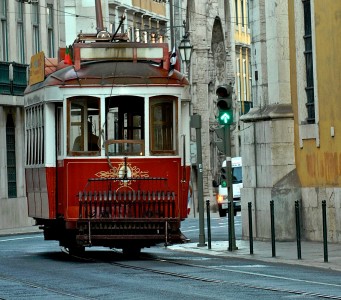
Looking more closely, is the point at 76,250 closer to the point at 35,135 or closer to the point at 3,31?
the point at 35,135

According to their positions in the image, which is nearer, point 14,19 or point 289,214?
point 289,214

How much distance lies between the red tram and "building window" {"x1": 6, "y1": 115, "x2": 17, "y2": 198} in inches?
1176

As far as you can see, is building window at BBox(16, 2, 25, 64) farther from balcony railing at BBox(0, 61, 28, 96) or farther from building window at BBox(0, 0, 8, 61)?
building window at BBox(0, 0, 8, 61)

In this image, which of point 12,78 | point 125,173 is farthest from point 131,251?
point 12,78

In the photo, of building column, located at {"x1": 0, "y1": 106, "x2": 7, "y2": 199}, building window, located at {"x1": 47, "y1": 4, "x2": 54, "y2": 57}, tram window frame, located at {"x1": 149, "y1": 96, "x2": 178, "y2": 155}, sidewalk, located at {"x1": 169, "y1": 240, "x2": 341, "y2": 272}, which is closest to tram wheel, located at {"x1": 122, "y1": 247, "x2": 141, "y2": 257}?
sidewalk, located at {"x1": 169, "y1": 240, "x2": 341, "y2": 272}

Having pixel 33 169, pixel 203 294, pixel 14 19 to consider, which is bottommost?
pixel 203 294

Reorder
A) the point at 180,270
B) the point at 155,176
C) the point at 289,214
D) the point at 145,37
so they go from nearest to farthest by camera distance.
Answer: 1. the point at 180,270
2. the point at 155,176
3. the point at 289,214
4. the point at 145,37

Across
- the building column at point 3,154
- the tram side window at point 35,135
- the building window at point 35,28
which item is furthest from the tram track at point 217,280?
the building window at point 35,28

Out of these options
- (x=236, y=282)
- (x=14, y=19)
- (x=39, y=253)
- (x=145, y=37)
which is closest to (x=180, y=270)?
(x=236, y=282)

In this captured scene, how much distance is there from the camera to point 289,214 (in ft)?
115

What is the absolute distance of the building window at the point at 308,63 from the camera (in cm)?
3547

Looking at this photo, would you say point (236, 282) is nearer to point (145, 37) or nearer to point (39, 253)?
point (39, 253)

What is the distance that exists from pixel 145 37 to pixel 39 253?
157 feet

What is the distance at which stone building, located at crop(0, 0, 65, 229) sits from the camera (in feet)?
192
